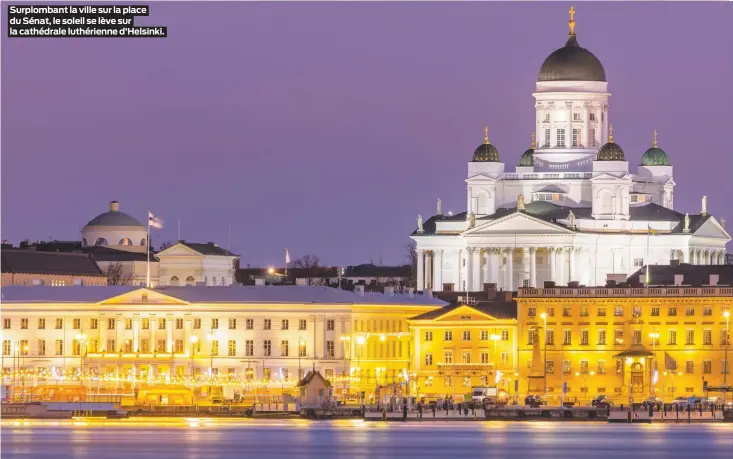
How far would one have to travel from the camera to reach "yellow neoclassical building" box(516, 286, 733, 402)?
522 feet

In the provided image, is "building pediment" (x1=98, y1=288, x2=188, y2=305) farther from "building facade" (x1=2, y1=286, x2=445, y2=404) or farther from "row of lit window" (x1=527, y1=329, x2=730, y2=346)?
"row of lit window" (x1=527, y1=329, x2=730, y2=346)

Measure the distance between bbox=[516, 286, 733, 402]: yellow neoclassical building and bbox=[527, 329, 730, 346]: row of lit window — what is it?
0.05 meters

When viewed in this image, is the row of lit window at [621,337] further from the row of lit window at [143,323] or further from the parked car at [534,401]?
the row of lit window at [143,323]

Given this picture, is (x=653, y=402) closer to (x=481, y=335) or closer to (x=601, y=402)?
(x=601, y=402)

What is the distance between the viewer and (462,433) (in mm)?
133250

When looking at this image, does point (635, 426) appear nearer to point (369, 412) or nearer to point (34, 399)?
point (369, 412)

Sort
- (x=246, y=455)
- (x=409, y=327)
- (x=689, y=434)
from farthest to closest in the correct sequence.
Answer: (x=409, y=327) < (x=689, y=434) < (x=246, y=455)

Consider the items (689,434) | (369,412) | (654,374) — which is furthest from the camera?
(654,374)

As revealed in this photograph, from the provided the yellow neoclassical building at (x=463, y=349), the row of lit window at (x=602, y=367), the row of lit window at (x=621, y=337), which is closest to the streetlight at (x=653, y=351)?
the row of lit window at (x=621, y=337)

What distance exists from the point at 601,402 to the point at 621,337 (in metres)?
12.1

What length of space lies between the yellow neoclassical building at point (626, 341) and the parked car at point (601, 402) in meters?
1.57

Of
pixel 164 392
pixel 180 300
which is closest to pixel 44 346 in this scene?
pixel 180 300

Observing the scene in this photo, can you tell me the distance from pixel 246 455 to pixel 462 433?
19.5 m

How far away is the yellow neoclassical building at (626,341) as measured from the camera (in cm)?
15925
